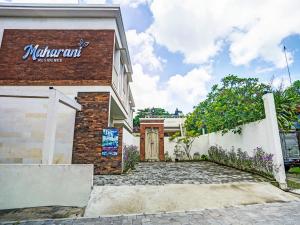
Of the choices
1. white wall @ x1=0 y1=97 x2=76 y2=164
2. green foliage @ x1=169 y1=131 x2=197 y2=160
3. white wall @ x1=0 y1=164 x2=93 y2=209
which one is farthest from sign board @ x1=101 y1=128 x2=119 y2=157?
green foliage @ x1=169 y1=131 x2=197 y2=160

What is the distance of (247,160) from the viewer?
6520mm

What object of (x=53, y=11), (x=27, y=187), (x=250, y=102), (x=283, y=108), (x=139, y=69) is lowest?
(x=27, y=187)

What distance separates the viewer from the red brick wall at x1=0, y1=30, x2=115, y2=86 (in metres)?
6.94

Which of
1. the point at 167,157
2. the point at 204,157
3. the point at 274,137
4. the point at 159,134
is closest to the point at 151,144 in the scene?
the point at 159,134

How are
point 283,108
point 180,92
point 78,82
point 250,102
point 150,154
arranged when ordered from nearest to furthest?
point 283,108, point 250,102, point 78,82, point 150,154, point 180,92

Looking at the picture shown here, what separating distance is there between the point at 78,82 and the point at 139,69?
8.54m

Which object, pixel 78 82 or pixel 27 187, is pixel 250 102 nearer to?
pixel 78 82

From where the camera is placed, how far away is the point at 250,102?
6449mm

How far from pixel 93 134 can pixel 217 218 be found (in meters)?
4.75

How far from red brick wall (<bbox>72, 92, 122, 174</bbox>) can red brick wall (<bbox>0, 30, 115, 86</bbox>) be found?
73cm

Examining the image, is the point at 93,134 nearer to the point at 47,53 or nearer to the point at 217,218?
the point at 47,53

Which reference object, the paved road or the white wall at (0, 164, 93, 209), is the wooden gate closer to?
the white wall at (0, 164, 93, 209)

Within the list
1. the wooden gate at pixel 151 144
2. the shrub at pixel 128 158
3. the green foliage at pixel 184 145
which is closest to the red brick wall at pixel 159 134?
the wooden gate at pixel 151 144

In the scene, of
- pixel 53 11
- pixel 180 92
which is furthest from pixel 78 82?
pixel 180 92
